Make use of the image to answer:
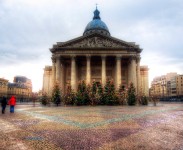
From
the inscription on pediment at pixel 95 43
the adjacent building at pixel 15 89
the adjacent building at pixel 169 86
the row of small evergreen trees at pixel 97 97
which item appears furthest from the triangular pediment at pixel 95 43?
the adjacent building at pixel 169 86

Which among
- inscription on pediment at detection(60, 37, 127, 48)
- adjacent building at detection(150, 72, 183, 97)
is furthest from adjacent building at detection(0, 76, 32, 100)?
adjacent building at detection(150, 72, 183, 97)

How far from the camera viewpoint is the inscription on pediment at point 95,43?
142 ft

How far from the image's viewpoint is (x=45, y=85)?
58.0m

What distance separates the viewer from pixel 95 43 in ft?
143

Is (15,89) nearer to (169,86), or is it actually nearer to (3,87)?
(3,87)

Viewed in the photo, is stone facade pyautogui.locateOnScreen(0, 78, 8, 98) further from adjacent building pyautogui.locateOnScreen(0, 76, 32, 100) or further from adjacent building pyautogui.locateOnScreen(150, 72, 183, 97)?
adjacent building pyautogui.locateOnScreen(150, 72, 183, 97)

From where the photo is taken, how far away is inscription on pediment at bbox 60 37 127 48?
43219 mm

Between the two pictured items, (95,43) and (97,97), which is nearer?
(97,97)

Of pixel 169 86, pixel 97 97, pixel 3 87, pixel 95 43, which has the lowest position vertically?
pixel 97 97

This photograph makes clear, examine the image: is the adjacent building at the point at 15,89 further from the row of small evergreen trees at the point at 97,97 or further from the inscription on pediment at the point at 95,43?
the row of small evergreen trees at the point at 97,97

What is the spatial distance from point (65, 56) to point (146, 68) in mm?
28232

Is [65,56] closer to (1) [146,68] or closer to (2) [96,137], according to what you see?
(1) [146,68]

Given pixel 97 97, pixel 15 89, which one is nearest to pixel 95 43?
pixel 97 97

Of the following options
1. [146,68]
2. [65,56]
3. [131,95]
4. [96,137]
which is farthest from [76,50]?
[96,137]
